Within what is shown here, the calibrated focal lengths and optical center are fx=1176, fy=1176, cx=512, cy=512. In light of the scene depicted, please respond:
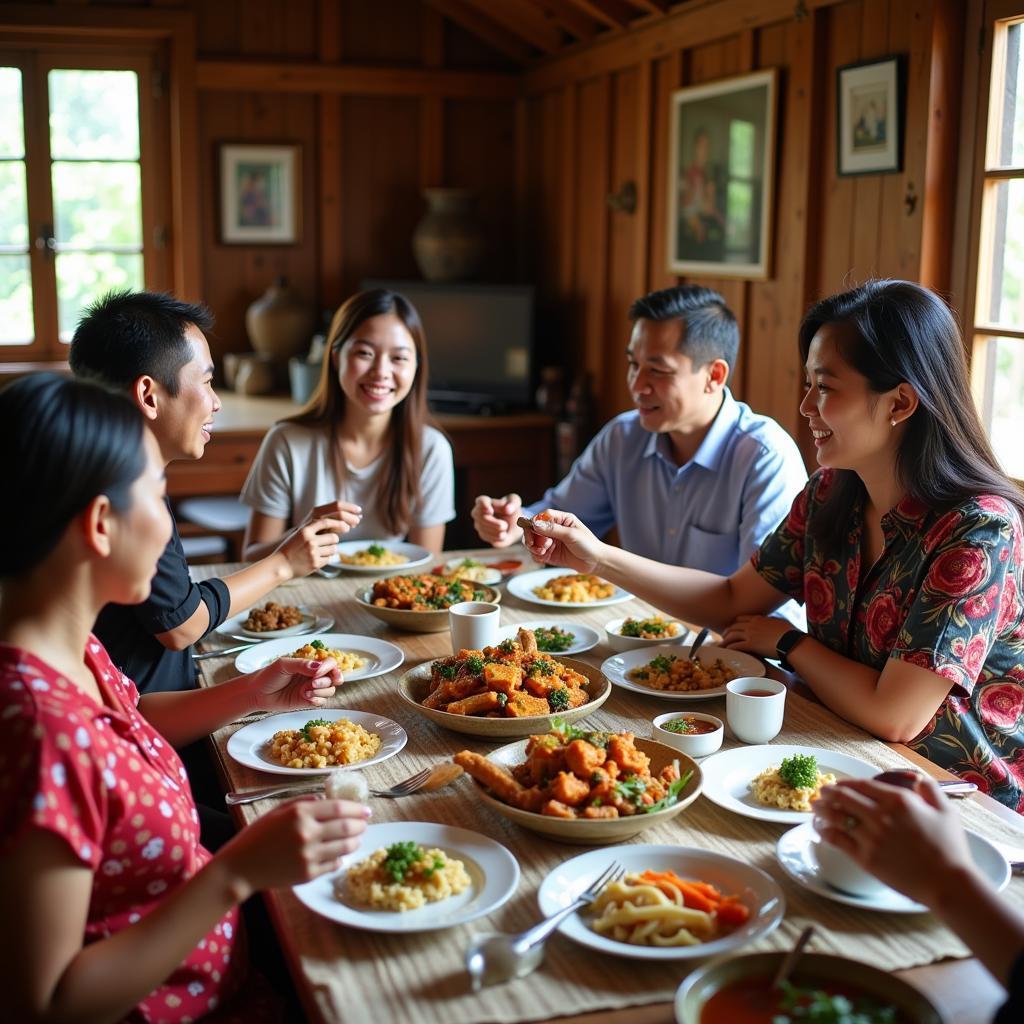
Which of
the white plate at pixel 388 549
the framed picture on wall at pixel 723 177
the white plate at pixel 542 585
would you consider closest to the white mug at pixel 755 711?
the white plate at pixel 542 585

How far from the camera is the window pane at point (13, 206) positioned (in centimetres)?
528

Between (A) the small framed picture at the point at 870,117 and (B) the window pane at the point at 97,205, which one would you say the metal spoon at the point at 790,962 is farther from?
(B) the window pane at the point at 97,205

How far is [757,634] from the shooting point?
209 cm

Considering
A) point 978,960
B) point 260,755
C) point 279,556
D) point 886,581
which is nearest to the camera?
point 978,960

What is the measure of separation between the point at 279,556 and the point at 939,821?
148cm

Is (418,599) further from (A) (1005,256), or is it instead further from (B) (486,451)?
(B) (486,451)

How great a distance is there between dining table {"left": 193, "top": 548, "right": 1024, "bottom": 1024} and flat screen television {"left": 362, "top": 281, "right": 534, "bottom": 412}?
12.2ft

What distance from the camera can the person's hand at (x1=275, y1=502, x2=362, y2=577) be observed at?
232cm

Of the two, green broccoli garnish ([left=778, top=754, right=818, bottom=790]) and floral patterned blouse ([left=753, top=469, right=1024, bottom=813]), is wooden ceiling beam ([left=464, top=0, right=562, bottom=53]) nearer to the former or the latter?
floral patterned blouse ([left=753, top=469, right=1024, bottom=813])

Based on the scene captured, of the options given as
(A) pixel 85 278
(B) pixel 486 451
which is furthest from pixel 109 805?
(A) pixel 85 278

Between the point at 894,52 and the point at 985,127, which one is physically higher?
the point at 894,52

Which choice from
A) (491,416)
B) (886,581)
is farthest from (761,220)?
(886,581)

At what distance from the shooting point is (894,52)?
321 centimetres

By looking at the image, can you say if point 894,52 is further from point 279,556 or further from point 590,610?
point 279,556
